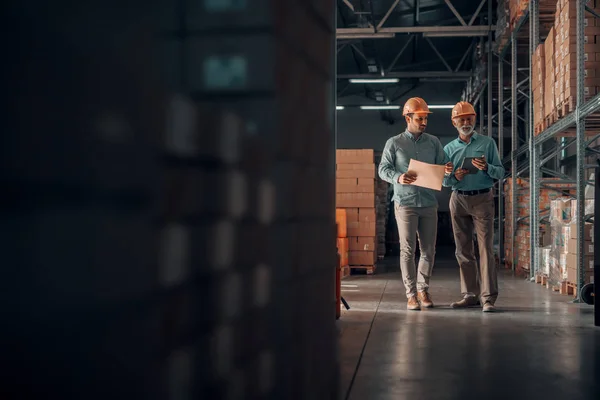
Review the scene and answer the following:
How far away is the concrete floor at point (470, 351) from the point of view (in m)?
3.37

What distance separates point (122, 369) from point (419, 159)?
6.10 m

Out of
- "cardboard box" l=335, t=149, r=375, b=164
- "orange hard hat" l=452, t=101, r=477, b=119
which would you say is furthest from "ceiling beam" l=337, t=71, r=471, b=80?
"orange hard hat" l=452, t=101, r=477, b=119

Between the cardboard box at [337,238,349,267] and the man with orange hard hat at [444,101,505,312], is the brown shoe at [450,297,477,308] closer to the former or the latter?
the man with orange hard hat at [444,101,505,312]

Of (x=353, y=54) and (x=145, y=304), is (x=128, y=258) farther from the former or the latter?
(x=353, y=54)

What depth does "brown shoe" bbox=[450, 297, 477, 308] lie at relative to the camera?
662cm

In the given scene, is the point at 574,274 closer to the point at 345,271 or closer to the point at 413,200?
the point at 413,200

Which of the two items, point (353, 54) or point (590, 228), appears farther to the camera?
point (353, 54)

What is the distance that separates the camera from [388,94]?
23781 mm

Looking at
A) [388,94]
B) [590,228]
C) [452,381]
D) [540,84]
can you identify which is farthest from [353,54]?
[452,381]

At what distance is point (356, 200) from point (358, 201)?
0.12 ft

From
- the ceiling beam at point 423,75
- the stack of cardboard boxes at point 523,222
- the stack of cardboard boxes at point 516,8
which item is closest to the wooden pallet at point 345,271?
the stack of cardboard boxes at point 523,222

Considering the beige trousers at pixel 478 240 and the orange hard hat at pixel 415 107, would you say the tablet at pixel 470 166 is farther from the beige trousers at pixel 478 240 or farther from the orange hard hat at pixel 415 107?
the orange hard hat at pixel 415 107

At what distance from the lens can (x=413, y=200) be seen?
6547 millimetres

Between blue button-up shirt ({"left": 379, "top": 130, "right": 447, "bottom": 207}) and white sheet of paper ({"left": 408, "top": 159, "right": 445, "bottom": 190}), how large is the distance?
1.13ft
